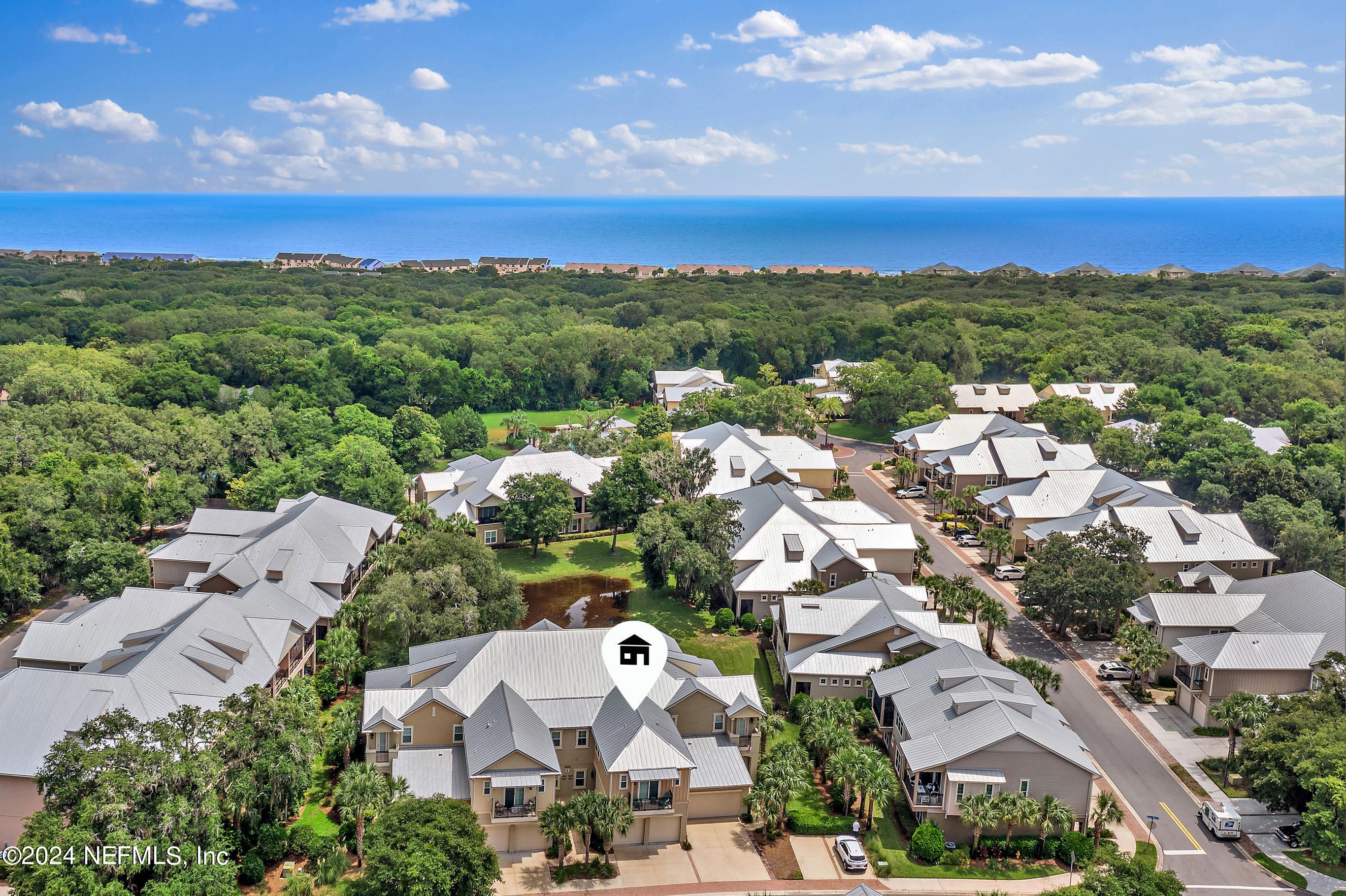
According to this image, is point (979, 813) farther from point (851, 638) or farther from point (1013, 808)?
point (851, 638)

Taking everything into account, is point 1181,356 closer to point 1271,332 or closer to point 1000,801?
point 1271,332

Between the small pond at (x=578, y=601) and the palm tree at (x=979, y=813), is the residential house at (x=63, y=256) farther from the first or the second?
the palm tree at (x=979, y=813)

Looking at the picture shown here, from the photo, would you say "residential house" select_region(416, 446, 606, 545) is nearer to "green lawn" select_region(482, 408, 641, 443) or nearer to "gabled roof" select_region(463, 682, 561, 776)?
"green lawn" select_region(482, 408, 641, 443)

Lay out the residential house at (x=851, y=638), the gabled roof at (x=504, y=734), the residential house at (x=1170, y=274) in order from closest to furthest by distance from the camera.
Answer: the gabled roof at (x=504, y=734) < the residential house at (x=851, y=638) < the residential house at (x=1170, y=274)

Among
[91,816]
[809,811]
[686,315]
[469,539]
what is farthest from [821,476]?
[686,315]

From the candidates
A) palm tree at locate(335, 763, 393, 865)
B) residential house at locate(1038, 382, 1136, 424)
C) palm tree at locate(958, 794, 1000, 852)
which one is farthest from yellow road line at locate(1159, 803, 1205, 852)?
residential house at locate(1038, 382, 1136, 424)

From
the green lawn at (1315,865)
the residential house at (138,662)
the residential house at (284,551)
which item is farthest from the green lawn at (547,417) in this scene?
the green lawn at (1315,865)

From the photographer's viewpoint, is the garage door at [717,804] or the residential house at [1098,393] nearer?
the garage door at [717,804]
